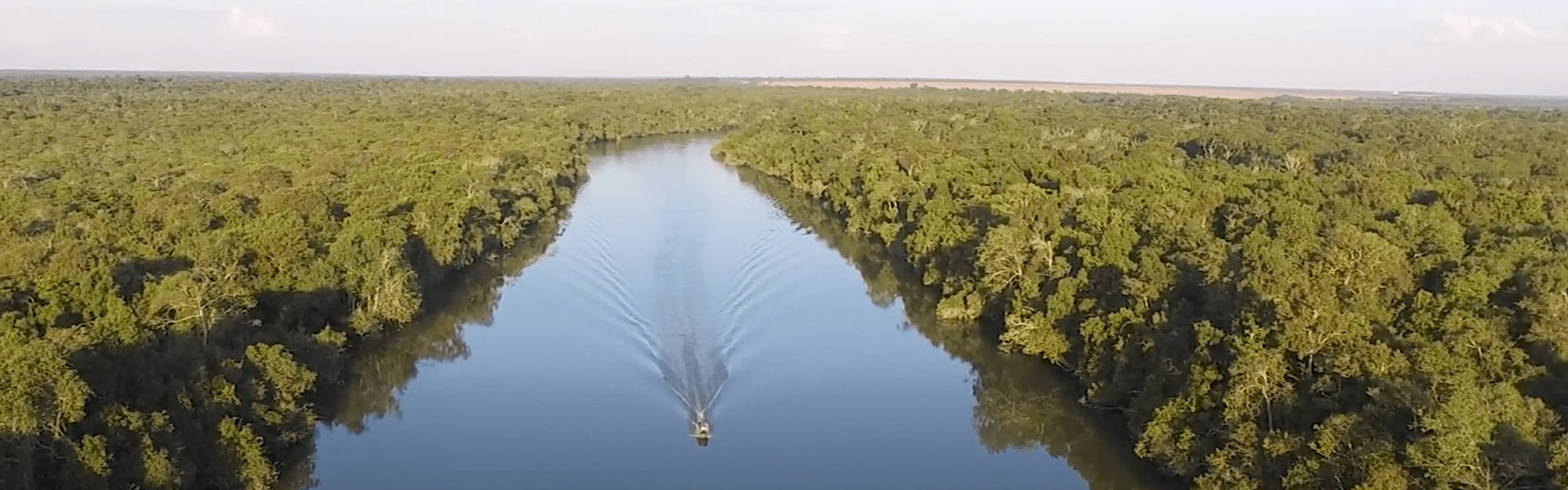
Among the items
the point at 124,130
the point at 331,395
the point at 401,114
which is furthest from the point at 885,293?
the point at 401,114

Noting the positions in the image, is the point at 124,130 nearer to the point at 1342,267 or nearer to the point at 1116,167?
the point at 1116,167

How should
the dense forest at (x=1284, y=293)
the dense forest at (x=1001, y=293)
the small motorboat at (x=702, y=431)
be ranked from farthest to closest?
the small motorboat at (x=702, y=431) → the dense forest at (x=1001, y=293) → the dense forest at (x=1284, y=293)

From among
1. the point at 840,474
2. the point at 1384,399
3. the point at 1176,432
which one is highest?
the point at 1384,399

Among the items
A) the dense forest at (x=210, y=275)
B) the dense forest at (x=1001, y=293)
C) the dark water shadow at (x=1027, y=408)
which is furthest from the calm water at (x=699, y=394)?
the dense forest at (x=210, y=275)

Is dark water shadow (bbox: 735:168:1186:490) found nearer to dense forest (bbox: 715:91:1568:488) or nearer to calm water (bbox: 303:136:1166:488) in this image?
calm water (bbox: 303:136:1166:488)

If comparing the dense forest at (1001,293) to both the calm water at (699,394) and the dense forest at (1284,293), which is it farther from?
the calm water at (699,394)

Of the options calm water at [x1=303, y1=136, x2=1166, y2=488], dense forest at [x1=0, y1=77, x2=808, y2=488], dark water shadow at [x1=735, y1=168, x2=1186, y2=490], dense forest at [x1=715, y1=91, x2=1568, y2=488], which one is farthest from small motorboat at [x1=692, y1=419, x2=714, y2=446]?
dense forest at [x1=715, y1=91, x2=1568, y2=488]
